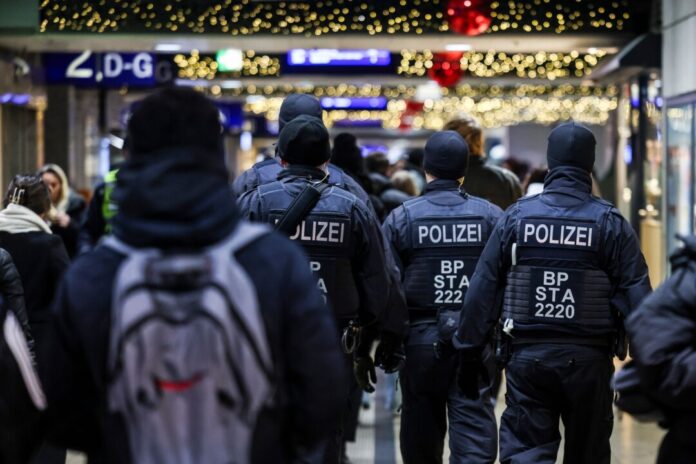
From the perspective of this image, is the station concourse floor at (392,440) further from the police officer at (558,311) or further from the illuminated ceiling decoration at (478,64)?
the illuminated ceiling decoration at (478,64)

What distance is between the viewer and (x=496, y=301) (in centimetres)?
643

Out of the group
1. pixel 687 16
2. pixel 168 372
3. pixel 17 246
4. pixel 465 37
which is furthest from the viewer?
pixel 465 37

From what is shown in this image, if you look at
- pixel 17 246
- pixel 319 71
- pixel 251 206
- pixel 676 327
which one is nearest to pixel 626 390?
pixel 676 327

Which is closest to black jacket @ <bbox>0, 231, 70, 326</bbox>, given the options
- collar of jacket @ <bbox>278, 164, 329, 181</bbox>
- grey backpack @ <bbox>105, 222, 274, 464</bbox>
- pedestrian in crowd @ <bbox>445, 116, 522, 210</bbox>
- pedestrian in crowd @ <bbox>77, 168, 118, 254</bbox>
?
collar of jacket @ <bbox>278, 164, 329, 181</bbox>

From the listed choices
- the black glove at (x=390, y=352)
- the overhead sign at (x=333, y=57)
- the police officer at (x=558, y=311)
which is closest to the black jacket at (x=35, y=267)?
the black glove at (x=390, y=352)

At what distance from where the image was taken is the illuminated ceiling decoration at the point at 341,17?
14680mm

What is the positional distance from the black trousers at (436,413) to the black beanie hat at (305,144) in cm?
117

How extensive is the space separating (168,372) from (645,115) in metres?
13.4

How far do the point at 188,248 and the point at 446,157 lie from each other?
425 cm

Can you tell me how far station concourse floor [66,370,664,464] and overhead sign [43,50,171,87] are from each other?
7417 millimetres

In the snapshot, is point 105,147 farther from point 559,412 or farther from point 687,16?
point 559,412

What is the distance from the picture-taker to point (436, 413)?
7.16m

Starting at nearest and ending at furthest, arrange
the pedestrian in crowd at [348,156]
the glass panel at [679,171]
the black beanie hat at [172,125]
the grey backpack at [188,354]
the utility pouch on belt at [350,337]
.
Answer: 1. the grey backpack at [188,354]
2. the black beanie hat at [172,125]
3. the utility pouch on belt at [350,337]
4. the pedestrian in crowd at [348,156]
5. the glass panel at [679,171]

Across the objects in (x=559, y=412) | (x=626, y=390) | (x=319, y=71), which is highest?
(x=319, y=71)
